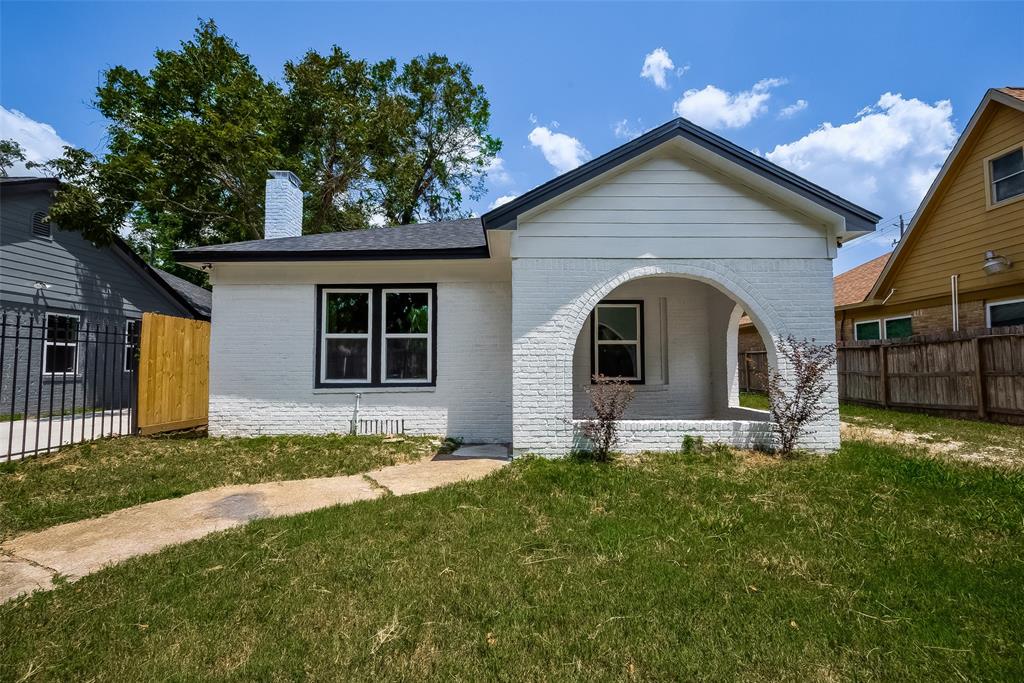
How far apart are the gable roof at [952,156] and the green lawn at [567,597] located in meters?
10.3

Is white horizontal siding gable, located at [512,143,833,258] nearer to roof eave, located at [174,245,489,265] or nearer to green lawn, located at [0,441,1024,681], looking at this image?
roof eave, located at [174,245,489,265]

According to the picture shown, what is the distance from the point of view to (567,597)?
112 inches

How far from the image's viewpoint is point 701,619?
263 cm

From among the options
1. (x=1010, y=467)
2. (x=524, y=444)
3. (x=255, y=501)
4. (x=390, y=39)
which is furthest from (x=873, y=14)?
(x=390, y=39)

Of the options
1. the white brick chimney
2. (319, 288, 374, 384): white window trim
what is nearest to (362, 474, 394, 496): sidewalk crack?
(319, 288, 374, 384): white window trim

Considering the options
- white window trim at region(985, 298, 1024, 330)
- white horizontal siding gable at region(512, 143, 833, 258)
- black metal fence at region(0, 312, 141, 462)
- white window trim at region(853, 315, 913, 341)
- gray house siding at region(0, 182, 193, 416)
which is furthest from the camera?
white window trim at region(853, 315, 913, 341)

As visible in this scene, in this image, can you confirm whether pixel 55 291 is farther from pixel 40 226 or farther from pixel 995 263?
pixel 995 263

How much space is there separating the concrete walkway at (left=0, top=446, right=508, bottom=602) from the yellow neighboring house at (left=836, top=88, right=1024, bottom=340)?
12.2m

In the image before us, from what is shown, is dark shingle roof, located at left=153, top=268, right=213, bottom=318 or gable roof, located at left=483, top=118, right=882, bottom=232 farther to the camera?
dark shingle roof, located at left=153, top=268, right=213, bottom=318

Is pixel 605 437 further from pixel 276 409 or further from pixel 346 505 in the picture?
pixel 276 409

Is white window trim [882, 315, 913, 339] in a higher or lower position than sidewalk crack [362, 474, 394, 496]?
higher

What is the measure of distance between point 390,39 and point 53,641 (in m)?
21.7

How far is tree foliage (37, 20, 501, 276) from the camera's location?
592 inches

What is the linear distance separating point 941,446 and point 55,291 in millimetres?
19799
